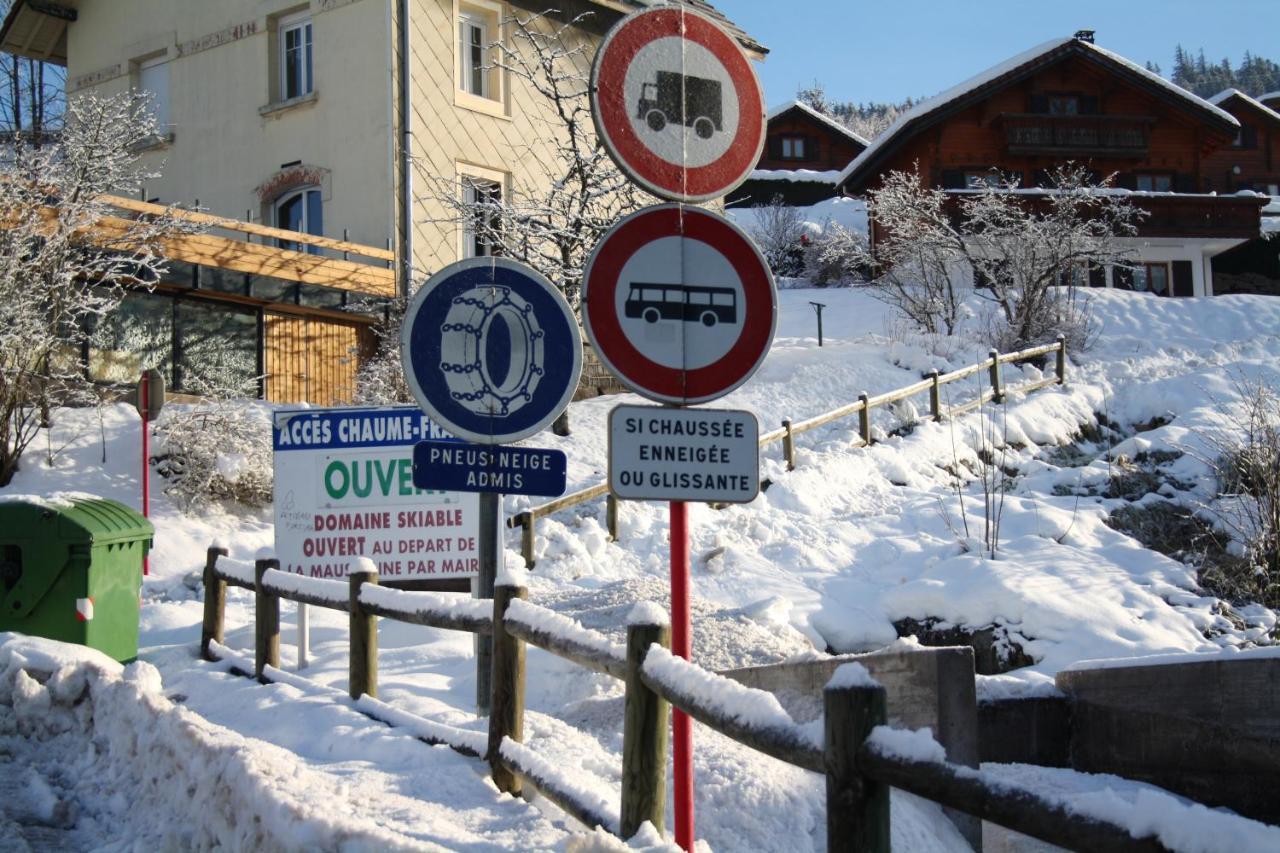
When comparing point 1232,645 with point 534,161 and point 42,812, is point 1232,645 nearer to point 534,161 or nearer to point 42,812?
point 42,812

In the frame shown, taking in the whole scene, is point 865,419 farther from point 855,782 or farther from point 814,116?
point 814,116

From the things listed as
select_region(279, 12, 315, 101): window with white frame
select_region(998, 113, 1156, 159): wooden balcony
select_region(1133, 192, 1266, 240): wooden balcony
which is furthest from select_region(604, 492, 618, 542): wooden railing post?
select_region(998, 113, 1156, 159): wooden balcony

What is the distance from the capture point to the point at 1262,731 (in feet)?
30.1

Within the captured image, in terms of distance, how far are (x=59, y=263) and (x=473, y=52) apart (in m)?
10.6

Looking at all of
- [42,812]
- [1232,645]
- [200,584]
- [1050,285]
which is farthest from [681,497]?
[1050,285]

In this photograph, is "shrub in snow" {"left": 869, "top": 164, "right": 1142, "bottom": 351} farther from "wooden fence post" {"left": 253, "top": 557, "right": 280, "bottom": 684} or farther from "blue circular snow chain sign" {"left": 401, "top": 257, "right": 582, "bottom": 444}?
"blue circular snow chain sign" {"left": 401, "top": 257, "right": 582, "bottom": 444}

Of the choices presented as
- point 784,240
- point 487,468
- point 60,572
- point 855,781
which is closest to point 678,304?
point 487,468

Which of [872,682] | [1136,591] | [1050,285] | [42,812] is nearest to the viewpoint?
[872,682]

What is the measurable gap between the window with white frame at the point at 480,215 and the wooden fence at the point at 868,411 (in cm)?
596

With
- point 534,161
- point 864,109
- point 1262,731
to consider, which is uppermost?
point 864,109

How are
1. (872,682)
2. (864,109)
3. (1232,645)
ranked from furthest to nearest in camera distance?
(864,109) < (1232,645) < (872,682)

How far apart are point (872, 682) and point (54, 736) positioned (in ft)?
18.3

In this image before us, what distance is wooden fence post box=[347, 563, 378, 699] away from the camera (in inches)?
299

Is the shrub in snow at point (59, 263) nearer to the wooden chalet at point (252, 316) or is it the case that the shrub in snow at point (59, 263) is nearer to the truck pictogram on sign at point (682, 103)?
the wooden chalet at point (252, 316)
